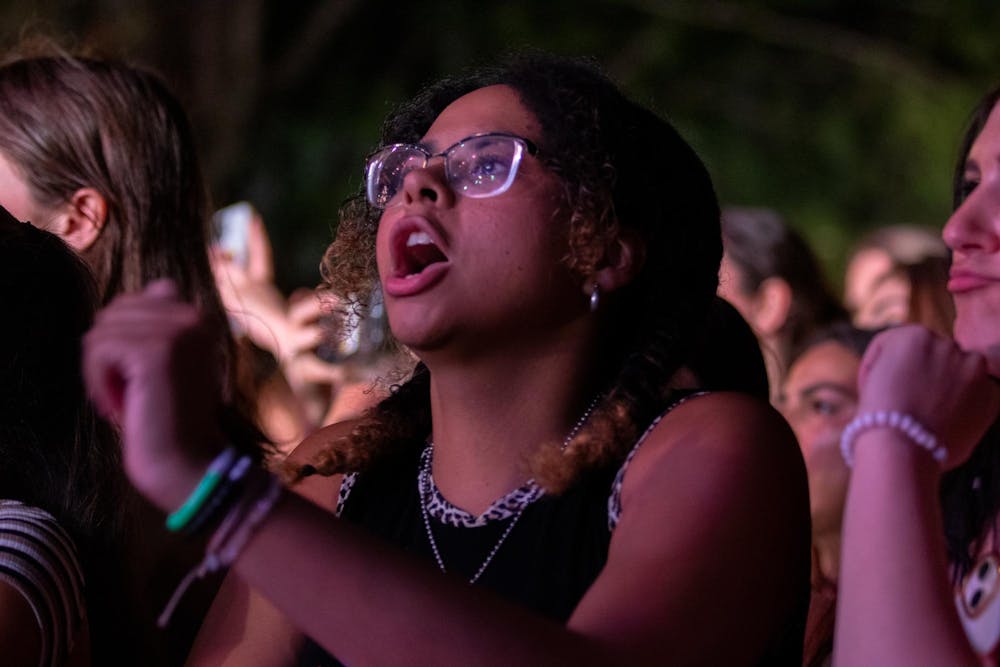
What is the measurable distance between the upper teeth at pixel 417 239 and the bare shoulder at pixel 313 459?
1.10 feet

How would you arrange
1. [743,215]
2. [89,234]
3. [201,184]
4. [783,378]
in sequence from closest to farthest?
1. [89,234]
2. [201,184]
3. [783,378]
4. [743,215]

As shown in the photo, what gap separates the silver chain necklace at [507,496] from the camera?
177 centimetres

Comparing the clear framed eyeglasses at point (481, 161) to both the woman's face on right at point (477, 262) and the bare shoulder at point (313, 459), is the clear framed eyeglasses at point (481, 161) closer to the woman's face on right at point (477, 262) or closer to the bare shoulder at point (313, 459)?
the woman's face on right at point (477, 262)

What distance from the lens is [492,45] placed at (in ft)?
26.9

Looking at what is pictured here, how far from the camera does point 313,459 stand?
1.97 meters

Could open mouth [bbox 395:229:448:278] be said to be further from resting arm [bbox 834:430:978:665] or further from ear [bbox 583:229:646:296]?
resting arm [bbox 834:430:978:665]

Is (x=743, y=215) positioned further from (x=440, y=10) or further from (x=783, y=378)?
(x=440, y=10)

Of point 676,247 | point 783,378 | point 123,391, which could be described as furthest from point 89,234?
point 783,378

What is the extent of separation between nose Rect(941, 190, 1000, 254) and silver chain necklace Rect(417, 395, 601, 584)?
0.60 metres

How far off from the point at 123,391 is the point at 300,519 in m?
0.20

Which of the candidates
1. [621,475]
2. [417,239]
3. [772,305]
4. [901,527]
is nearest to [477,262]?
[417,239]

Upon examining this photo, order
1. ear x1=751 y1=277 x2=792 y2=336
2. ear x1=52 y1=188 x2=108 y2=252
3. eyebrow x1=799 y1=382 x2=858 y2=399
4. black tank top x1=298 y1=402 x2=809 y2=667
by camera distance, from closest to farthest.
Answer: black tank top x1=298 y1=402 x2=809 y2=667 → ear x1=52 y1=188 x2=108 y2=252 → eyebrow x1=799 y1=382 x2=858 y2=399 → ear x1=751 y1=277 x2=792 y2=336

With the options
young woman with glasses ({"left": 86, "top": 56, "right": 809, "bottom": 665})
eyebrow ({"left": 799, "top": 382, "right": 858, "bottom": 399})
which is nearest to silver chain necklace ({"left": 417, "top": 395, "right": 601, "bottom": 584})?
young woman with glasses ({"left": 86, "top": 56, "right": 809, "bottom": 665})

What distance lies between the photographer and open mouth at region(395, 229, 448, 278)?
5.91ft
